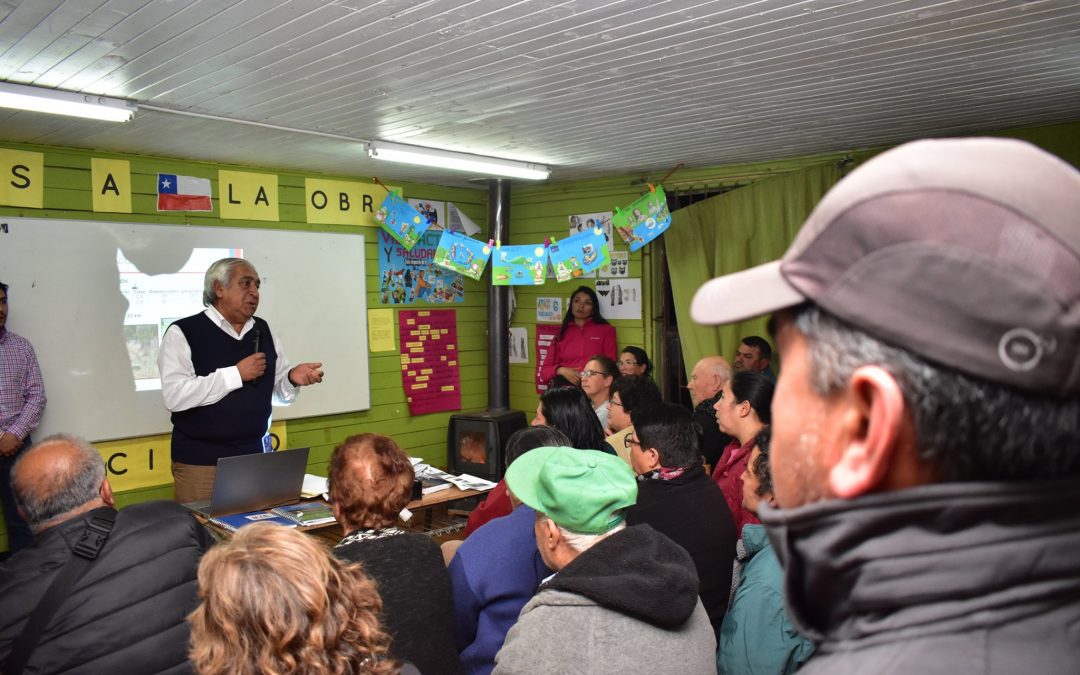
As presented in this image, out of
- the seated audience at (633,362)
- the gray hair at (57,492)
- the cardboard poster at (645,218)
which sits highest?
the cardboard poster at (645,218)

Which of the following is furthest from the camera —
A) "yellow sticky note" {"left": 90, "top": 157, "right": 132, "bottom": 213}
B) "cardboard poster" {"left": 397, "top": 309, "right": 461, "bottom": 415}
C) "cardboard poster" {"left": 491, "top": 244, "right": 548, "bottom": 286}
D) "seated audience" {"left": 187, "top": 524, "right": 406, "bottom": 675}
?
"cardboard poster" {"left": 397, "top": 309, "right": 461, "bottom": 415}

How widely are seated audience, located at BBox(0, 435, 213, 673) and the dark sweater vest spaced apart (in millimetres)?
1771

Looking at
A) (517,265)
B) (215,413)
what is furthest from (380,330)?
(215,413)

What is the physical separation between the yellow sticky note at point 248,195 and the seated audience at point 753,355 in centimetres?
350

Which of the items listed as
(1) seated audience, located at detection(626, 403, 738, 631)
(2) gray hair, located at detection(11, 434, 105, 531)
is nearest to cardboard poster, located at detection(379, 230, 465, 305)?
(1) seated audience, located at detection(626, 403, 738, 631)

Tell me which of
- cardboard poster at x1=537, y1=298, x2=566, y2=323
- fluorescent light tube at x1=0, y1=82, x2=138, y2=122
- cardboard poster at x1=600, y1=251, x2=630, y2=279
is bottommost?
cardboard poster at x1=537, y1=298, x2=566, y2=323

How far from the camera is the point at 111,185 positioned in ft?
16.3

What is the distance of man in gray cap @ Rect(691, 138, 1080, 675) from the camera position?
53 cm

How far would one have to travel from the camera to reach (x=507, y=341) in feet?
22.5

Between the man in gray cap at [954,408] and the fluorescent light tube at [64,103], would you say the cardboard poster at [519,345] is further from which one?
the man in gray cap at [954,408]

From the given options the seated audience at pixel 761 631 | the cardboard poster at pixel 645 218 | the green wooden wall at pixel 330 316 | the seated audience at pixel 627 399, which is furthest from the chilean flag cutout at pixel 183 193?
the seated audience at pixel 761 631

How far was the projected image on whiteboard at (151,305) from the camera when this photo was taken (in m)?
5.06

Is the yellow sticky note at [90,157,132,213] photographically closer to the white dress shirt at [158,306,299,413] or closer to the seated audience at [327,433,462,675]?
the white dress shirt at [158,306,299,413]

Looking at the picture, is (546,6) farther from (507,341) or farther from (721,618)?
(507,341)
